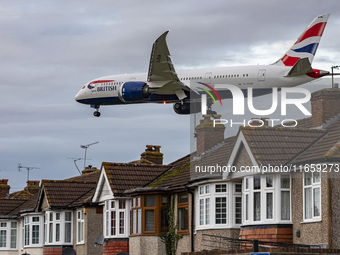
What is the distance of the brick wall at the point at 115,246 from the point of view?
44.4 metres

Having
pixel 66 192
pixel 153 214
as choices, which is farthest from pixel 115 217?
pixel 66 192

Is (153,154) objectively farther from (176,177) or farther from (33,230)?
(176,177)

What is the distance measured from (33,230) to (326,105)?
2485 centimetres

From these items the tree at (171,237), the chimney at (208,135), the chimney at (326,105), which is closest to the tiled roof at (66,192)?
the chimney at (208,135)

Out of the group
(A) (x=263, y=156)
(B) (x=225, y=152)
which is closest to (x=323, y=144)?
(A) (x=263, y=156)

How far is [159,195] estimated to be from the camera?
41.8 metres

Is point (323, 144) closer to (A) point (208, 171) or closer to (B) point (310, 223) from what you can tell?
(B) point (310, 223)

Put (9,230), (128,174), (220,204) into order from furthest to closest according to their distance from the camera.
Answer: (9,230) → (128,174) → (220,204)

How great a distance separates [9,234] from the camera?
6178cm

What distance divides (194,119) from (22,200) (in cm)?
2267

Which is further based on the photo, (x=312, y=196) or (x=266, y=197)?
(x=266, y=197)

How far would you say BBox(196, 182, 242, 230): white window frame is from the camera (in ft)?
119

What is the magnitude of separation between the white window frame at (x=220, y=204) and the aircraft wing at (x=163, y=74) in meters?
13.3

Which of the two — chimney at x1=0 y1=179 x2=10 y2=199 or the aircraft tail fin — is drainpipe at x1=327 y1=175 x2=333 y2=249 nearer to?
the aircraft tail fin
